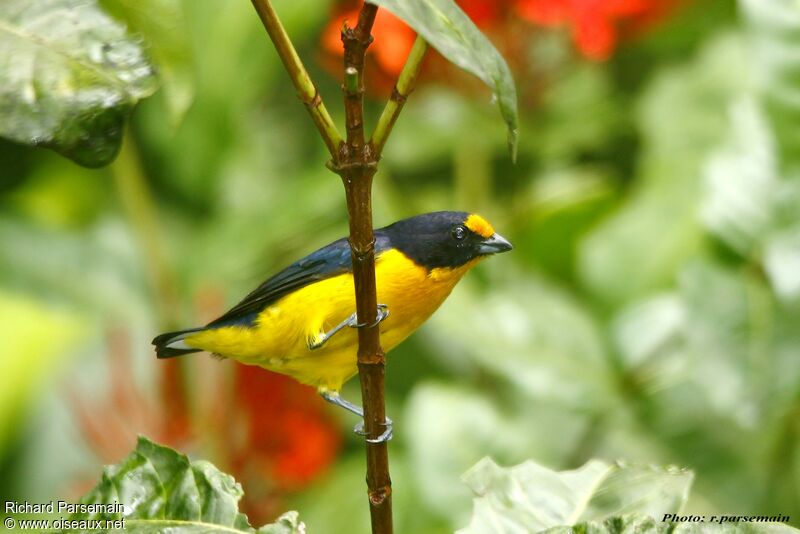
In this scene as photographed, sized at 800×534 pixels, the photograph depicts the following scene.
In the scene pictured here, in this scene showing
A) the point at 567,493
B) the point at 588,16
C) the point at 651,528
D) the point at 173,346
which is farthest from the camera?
the point at 588,16

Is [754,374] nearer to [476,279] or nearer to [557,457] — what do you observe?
[557,457]

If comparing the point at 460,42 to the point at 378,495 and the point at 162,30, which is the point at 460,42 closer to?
the point at 162,30

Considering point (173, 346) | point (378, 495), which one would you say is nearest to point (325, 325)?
point (173, 346)

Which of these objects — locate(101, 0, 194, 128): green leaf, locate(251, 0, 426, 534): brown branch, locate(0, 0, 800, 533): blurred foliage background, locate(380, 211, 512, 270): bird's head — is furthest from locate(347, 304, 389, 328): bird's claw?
locate(0, 0, 800, 533): blurred foliage background

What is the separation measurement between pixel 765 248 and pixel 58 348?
198cm

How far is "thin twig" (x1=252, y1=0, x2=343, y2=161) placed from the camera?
0.99m

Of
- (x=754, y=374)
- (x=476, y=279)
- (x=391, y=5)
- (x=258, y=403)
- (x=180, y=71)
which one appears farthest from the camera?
(x=476, y=279)

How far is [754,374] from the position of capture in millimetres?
2258

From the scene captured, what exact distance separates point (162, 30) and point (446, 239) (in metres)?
0.78

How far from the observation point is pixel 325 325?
1.75 m

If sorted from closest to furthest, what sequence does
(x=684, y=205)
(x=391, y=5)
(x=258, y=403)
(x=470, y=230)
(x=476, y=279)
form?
(x=391, y=5), (x=470, y=230), (x=258, y=403), (x=684, y=205), (x=476, y=279)

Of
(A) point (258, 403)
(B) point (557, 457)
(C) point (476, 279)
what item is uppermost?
(C) point (476, 279)

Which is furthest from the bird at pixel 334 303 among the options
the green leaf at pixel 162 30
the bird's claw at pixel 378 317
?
the green leaf at pixel 162 30

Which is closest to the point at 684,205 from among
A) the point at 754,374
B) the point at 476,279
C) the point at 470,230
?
the point at 476,279
